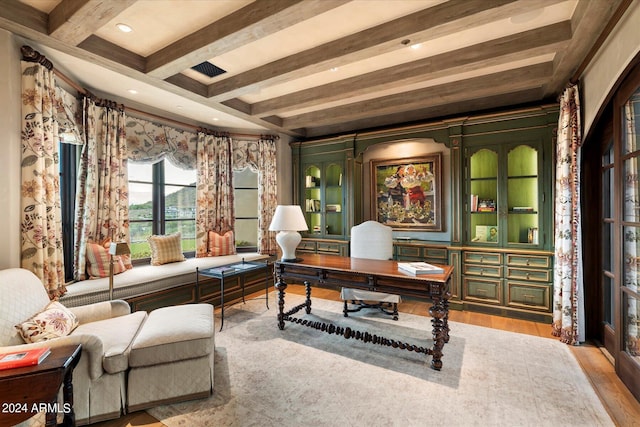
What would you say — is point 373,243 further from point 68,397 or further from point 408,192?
point 68,397

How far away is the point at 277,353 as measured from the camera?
9.00ft

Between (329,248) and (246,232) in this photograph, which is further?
(246,232)

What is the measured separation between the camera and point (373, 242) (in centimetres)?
363

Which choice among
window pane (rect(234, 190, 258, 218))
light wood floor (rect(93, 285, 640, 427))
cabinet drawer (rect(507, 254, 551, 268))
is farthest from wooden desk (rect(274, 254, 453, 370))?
window pane (rect(234, 190, 258, 218))

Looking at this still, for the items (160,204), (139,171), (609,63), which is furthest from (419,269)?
(139,171)

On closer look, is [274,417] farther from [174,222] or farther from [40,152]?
[174,222]

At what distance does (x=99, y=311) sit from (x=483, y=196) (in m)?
4.54

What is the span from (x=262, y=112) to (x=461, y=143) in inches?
113

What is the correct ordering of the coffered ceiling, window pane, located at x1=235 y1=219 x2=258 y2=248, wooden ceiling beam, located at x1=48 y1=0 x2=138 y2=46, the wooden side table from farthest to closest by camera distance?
window pane, located at x1=235 y1=219 x2=258 y2=248 → the coffered ceiling → wooden ceiling beam, located at x1=48 y1=0 x2=138 y2=46 → the wooden side table

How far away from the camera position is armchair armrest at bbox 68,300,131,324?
2354mm

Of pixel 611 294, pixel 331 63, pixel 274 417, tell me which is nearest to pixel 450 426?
pixel 274 417

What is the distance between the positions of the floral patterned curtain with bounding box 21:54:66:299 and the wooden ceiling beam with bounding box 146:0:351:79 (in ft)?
2.92

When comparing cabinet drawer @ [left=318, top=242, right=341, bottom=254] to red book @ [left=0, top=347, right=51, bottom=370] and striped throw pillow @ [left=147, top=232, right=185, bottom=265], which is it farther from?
red book @ [left=0, top=347, right=51, bottom=370]

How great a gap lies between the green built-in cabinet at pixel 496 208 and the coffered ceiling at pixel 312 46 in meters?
0.49
